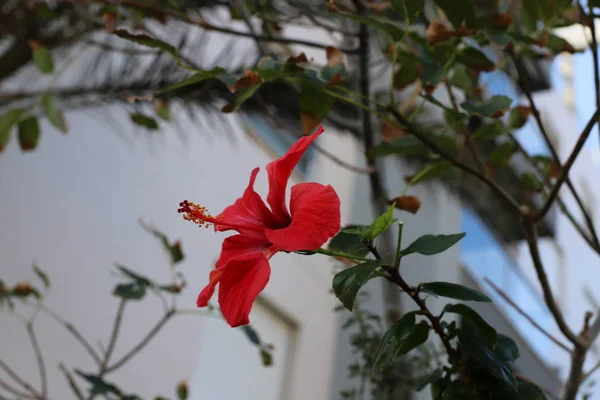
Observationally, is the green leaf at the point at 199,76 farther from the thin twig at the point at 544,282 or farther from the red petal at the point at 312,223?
the thin twig at the point at 544,282

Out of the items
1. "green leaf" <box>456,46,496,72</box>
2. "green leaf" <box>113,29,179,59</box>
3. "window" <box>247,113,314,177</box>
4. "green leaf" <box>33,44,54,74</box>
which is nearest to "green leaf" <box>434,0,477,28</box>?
"green leaf" <box>456,46,496,72</box>

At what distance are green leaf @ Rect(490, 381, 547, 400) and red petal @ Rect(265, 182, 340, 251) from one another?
0.31m

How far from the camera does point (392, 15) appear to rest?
5.90 feet

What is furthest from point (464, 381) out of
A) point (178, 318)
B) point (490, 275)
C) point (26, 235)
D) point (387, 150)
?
point (490, 275)

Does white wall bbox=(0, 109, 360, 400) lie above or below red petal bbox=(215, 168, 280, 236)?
above

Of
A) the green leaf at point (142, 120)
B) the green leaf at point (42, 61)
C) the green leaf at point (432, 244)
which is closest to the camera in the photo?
the green leaf at point (432, 244)

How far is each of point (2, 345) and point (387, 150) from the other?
223cm

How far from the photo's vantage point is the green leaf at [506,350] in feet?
2.40

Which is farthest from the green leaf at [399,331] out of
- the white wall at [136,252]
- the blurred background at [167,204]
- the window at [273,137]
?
the window at [273,137]

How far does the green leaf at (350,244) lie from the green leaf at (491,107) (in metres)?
0.28

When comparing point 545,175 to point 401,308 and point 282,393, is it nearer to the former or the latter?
point 401,308

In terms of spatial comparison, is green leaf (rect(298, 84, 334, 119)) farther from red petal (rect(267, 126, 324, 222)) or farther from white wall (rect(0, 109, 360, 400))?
white wall (rect(0, 109, 360, 400))

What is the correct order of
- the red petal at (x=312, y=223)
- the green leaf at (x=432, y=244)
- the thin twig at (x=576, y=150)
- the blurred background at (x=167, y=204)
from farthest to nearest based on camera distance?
the blurred background at (x=167, y=204) → the thin twig at (x=576, y=150) → the green leaf at (x=432, y=244) → the red petal at (x=312, y=223)

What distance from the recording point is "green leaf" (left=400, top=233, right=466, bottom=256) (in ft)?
2.14
